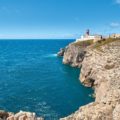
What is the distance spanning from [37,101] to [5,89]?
2277 cm

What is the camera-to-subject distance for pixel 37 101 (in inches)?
3816

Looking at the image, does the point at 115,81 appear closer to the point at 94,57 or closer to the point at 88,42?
the point at 94,57

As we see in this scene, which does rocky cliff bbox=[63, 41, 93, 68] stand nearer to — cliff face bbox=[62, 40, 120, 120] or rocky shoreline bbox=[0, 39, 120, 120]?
rocky shoreline bbox=[0, 39, 120, 120]

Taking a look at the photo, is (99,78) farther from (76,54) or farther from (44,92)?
(76,54)

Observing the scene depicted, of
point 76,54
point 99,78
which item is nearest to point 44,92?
point 99,78

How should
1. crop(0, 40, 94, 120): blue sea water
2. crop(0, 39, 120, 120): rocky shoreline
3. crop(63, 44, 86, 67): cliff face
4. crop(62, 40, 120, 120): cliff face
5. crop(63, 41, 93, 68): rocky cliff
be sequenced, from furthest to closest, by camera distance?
1. crop(63, 41, 93, 68): rocky cliff
2. crop(63, 44, 86, 67): cliff face
3. crop(0, 40, 94, 120): blue sea water
4. crop(62, 40, 120, 120): cliff face
5. crop(0, 39, 120, 120): rocky shoreline

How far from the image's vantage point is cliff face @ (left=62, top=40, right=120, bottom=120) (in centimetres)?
5231

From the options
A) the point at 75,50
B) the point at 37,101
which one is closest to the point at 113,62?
the point at 37,101

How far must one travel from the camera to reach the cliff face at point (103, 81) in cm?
5231

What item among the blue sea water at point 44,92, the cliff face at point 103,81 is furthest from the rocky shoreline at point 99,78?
the blue sea water at point 44,92

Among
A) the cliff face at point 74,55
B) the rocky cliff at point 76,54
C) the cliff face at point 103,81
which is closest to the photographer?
the cliff face at point 103,81

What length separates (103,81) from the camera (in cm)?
8669

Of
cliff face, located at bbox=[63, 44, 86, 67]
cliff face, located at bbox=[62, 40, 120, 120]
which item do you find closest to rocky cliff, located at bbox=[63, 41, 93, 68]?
cliff face, located at bbox=[63, 44, 86, 67]

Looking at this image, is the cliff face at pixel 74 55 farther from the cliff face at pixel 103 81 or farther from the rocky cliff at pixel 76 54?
the cliff face at pixel 103 81
